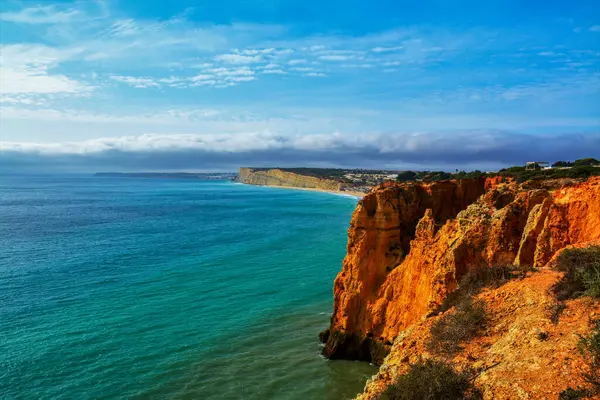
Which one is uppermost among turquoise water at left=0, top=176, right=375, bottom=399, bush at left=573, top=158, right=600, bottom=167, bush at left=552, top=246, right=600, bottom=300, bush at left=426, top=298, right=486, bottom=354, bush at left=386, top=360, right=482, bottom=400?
bush at left=573, top=158, right=600, bottom=167

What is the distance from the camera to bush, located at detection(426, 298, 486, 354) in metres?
10.9

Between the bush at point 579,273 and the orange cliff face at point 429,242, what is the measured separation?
3.42 meters

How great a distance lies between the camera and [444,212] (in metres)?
26.3

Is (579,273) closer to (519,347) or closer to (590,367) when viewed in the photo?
(519,347)

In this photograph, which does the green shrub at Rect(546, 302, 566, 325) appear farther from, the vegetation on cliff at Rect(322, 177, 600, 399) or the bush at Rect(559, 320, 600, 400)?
the bush at Rect(559, 320, 600, 400)

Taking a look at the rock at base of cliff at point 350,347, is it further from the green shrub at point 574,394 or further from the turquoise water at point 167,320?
the green shrub at point 574,394

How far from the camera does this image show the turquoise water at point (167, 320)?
782 inches

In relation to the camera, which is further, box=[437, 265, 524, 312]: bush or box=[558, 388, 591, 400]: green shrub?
box=[437, 265, 524, 312]: bush

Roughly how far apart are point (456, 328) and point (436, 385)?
7.93 feet

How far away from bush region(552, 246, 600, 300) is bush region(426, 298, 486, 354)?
2.14 m

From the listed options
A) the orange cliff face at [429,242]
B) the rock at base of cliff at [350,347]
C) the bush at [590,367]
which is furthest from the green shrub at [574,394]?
the rock at base of cliff at [350,347]

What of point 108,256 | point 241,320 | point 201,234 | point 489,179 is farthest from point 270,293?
point 201,234

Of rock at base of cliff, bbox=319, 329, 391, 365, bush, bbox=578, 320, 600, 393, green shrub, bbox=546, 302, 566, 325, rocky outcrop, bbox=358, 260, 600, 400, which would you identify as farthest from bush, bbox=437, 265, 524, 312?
rock at base of cliff, bbox=319, 329, 391, 365

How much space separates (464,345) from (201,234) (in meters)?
56.7
